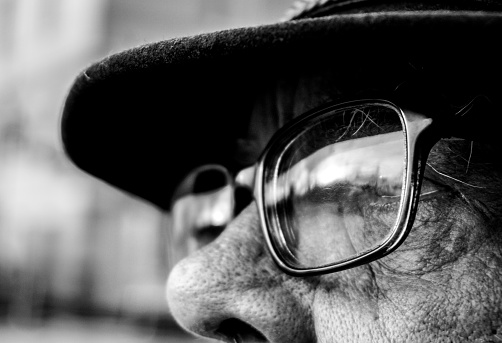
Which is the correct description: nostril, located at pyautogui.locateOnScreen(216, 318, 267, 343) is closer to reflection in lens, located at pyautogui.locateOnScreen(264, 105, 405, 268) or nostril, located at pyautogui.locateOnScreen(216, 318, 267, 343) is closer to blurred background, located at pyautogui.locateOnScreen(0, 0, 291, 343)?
reflection in lens, located at pyautogui.locateOnScreen(264, 105, 405, 268)

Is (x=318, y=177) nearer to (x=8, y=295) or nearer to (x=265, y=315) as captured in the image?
(x=265, y=315)

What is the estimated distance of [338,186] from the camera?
3.32 feet

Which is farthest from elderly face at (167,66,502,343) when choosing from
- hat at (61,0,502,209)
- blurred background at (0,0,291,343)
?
blurred background at (0,0,291,343)

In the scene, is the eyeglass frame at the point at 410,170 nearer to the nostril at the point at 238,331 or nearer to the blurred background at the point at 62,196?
the nostril at the point at 238,331

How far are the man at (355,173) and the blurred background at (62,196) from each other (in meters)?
5.82

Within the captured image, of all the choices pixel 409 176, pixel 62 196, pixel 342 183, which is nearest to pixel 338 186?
pixel 342 183

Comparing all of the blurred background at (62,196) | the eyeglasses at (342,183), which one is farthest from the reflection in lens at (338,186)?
the blurred background at (62,196)

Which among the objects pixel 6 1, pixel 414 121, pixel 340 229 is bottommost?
pixel 340 229

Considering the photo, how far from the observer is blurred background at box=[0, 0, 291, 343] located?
7.03 meters

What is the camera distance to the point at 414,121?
3.01ft

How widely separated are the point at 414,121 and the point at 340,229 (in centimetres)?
22

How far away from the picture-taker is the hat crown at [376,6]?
0.95 m

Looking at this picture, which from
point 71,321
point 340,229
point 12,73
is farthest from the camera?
point 12,73

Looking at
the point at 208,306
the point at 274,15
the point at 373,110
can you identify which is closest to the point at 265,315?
the point at 208,306
